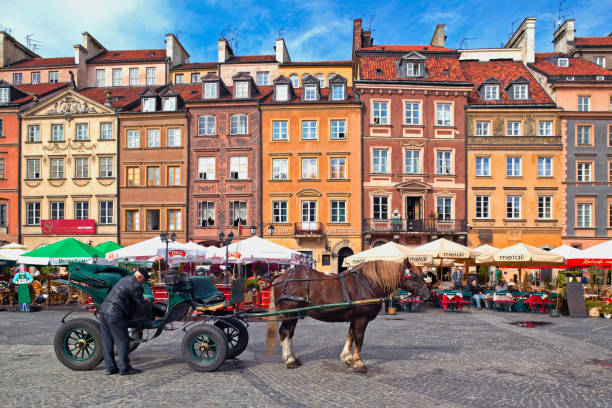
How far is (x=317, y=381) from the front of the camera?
8.02m

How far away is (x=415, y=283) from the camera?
9234 millimetres


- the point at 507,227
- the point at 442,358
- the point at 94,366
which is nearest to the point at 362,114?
the point at 507,227

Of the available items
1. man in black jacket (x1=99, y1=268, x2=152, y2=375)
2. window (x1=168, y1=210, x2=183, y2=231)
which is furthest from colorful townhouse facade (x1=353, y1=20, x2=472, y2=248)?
man in black jacket (x1=99, y1=268, x2=152, y2=375)

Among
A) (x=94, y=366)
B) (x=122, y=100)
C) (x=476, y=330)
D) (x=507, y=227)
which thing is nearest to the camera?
(x=94, y=366)

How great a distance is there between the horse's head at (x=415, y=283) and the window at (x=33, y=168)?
33.9 m

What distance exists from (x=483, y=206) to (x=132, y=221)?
22.9m

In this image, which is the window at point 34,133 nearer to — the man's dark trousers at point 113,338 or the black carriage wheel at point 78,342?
the black carriage wheel at point 78,342

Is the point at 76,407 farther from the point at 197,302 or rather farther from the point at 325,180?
the point at 325,180

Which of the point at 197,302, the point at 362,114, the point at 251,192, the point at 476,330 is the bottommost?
the point at 476,330

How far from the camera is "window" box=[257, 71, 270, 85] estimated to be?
4256cm

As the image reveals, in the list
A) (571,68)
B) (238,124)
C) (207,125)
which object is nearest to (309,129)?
(238,124)

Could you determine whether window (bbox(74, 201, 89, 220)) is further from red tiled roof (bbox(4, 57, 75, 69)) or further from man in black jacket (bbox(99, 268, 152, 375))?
man in black jacket (bbox(99, 268, 152, 375))

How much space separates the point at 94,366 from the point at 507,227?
30565 mm

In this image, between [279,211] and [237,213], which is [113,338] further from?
[237,213]
